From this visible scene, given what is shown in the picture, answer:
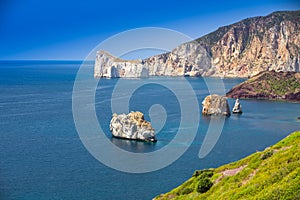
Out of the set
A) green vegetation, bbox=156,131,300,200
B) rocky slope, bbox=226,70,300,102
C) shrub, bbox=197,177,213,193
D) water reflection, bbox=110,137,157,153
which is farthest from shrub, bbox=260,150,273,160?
rocky slope, bbox=226,70,300,102

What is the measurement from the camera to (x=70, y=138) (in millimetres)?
75562

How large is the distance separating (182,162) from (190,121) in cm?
3385

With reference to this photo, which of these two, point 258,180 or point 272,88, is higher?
point 272,88

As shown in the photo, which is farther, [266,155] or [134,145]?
[134,145]

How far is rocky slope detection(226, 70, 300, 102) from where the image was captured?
467 ft

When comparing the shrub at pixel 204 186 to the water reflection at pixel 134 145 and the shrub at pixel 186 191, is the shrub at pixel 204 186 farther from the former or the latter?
the water reflection at pixel 134 145

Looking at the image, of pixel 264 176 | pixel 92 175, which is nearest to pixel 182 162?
pixel 92 175

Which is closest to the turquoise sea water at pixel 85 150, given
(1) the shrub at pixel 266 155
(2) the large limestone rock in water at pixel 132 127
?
(2) the large limestone rock in water at pixel 132 127

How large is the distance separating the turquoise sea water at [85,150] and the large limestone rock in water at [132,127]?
204cm

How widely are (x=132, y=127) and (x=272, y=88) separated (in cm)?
9023

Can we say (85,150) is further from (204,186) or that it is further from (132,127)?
(204,186)

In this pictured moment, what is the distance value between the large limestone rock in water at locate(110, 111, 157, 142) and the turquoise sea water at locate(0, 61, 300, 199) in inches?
80.4

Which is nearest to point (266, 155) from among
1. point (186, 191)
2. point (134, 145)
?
point (186, 191)

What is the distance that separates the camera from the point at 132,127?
75.2m
